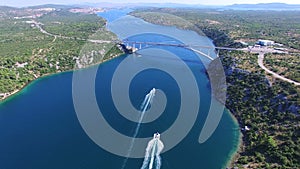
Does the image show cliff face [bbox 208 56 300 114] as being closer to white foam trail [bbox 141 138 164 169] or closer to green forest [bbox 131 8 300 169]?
green forest [bbox 131 8 300 169]

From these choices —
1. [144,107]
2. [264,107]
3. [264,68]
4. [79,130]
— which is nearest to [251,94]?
[264,107]

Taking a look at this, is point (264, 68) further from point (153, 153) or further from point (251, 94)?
point (153, 153)

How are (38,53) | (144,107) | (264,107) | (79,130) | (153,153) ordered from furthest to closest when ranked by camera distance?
(38,53) → (144,107) → (264,107) → (79,130) → (153,153)

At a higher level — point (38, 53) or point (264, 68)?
point (264, 68)

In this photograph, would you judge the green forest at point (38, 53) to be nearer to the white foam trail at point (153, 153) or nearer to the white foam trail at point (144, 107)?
the white foam trail at point (144, 107)

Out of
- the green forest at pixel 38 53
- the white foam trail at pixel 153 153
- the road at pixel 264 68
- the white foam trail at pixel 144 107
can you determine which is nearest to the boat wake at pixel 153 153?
the white foam trail at pixel 153 153

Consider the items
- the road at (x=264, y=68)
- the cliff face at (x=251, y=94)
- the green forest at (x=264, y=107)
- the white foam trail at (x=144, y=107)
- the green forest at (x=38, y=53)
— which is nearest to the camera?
the green forest at (x=264, y=107)

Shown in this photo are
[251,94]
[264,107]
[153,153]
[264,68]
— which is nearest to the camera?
[153,153]

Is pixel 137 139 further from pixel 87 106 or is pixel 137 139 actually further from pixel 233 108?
pixel 233 108

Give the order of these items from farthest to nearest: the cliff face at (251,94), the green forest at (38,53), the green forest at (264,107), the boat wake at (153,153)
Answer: the green forest at (38,53)
the cliff face at (251,94)
the green forest at (264,107)
the boat wake at (153,153)

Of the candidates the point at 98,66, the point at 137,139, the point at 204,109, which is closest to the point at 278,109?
the point at 204,109
